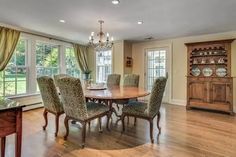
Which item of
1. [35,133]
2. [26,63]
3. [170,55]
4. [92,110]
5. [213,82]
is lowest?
[35,133]

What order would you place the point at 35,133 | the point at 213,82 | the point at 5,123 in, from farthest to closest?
1. the point at 213,82
2. the point at 35,133
3. the point at 5,123

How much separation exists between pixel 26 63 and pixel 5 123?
3849 mm

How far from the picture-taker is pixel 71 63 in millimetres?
6316

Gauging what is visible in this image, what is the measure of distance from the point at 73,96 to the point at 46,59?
140 inches

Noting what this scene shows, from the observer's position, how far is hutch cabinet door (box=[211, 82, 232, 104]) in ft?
14.4

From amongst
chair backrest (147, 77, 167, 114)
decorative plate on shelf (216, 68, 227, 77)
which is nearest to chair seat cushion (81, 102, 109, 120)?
chair backrest (147, 77, 167, 114)

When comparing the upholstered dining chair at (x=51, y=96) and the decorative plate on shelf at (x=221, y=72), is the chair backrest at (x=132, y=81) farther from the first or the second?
the decorative plate on shelf at (x=221, y=72)

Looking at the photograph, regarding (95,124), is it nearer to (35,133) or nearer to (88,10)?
(35,133)

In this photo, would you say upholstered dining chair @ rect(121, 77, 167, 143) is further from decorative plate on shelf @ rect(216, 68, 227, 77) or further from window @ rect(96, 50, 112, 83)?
window @ rect(96, 50, 112, 83)

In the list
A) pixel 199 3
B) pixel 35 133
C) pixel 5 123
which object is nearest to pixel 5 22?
pixel 35 133

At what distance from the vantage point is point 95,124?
11.6ft

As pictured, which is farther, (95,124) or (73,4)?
(95,124)

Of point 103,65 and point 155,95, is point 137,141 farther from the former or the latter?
point 103,65

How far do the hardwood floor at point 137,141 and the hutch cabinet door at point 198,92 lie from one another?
3.50ft
